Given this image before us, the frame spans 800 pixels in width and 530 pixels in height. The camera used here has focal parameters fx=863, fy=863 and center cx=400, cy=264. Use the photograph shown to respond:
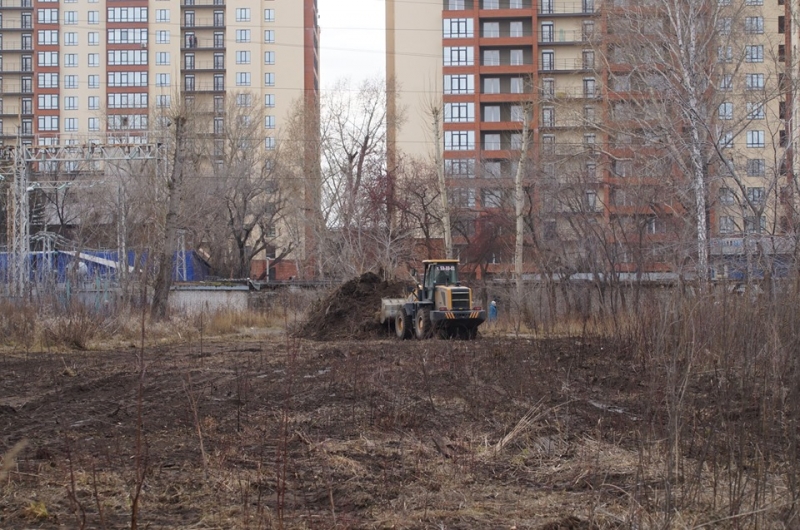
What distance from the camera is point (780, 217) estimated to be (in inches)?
787

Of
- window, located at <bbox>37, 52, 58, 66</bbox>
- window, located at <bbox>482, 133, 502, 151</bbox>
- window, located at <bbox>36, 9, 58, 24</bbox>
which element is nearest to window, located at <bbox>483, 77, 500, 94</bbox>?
window, located at <bbox>482, 133, 502, 151</bbox>

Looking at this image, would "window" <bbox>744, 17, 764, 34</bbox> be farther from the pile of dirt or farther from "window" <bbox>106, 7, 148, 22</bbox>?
"window" <bbox>106, 7, 148, 22</bbox>

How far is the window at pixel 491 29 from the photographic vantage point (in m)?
65.6

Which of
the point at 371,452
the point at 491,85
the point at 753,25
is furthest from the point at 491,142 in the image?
the point at 371,452

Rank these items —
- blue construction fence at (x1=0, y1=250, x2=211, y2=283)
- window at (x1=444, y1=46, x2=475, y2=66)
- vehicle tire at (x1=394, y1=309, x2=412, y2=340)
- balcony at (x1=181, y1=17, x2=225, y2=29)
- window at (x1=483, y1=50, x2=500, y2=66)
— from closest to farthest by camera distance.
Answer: vehicle tire at (x1=394, y1=309, x2=412, y2=340), blue construction fence at (x1=0, y1=250, x2=211, y2=283), window at (x1=444, y1=46, x2=475, y2=66), window at (x1=483, y1=50, x2=500, y2=66), balcony at (x1=181, y1=17, x2=225, y2=29)

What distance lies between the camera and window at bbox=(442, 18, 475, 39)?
213ft

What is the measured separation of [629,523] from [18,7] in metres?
101

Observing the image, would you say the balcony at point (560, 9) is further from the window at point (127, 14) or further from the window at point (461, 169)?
the window at point (127, 14)

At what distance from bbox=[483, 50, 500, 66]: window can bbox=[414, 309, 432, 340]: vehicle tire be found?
148 ft

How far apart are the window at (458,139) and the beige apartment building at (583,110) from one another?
10cm

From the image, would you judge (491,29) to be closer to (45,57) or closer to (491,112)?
(491,112)

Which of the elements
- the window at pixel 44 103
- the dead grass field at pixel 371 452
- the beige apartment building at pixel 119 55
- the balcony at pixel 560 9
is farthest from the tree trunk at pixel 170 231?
the window at pixel 44 103

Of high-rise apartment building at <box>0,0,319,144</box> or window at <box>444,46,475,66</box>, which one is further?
high-rise apartment building at <box>0,0,319,144</box>

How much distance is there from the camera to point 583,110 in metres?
28.4
